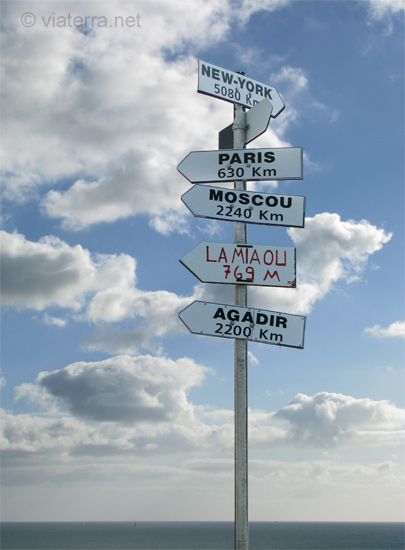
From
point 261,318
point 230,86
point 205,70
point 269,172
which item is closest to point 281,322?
point 261,318

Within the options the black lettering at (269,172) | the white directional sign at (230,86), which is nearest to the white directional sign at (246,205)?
the black lettering at (269,172)

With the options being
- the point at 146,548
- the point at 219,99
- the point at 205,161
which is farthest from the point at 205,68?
the point at 146,548

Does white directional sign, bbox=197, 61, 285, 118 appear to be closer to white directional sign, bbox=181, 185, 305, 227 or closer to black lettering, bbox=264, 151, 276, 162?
black lettering, bbox=264, 151, 276, 162

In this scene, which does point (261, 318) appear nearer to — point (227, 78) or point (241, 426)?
point (241, 426)

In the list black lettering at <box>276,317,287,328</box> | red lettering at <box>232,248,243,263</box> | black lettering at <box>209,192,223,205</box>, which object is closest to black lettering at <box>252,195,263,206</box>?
black lettering at <box>209,192,223,205</box>

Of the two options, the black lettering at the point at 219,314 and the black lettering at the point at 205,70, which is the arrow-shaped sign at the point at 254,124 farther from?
the black lettering at the point at 219,314

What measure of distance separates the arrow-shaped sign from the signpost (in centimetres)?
1

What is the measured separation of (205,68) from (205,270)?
3297mm

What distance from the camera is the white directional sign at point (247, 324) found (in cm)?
771

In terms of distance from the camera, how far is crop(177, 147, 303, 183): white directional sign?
8391 millimetres

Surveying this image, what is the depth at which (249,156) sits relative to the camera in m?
8.49

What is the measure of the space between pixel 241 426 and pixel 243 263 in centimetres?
212

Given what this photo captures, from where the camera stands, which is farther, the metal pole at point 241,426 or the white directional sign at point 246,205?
the white directional sign at point 246,205

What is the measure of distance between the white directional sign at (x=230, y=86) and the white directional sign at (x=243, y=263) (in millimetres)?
2536
